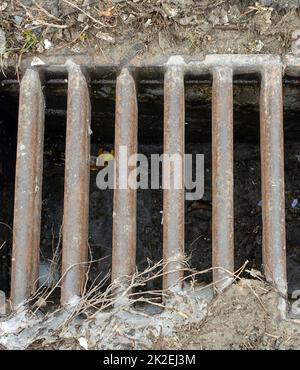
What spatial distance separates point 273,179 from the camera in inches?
101

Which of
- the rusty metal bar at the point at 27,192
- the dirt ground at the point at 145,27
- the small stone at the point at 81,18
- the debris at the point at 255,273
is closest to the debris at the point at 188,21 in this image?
the dirt ground at the point at 145,27

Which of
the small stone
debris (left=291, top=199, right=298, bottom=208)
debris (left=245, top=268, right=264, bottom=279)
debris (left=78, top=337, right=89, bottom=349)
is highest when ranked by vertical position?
the small stone

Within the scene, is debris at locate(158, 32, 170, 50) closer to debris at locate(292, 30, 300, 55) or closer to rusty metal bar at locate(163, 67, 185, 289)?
rusty metal bar at locate(163, 67, 185, 289)

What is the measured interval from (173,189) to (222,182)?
24cm

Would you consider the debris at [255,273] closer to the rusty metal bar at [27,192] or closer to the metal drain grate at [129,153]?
the metal drain grate at [129,153]

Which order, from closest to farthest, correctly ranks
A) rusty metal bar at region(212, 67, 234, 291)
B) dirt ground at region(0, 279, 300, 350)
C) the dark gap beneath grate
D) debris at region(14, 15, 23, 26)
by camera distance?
1. dirt ground at region(0, 279, 300, 350)
2. rusty metal bar at region(212, 67, 234, 291)
3. debris at region(14, 15, 23, 26)
4. the dark gap beneath grate

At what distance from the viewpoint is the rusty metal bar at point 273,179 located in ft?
8.23

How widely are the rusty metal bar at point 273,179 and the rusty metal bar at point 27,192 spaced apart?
111cm

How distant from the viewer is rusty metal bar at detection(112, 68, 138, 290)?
2578 millimetres

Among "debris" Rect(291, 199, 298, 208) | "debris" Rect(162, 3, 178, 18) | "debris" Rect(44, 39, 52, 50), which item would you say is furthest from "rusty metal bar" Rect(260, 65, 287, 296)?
"debris" Rect(291, 199, 298, 208)

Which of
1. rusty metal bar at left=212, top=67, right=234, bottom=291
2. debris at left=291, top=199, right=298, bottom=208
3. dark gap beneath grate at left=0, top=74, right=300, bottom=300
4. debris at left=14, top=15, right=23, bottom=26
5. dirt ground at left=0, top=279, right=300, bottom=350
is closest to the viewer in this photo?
dirt ground at left=0, top=279, right=300, bottom=350

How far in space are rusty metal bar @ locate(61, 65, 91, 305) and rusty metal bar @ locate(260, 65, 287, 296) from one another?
0.87 meters

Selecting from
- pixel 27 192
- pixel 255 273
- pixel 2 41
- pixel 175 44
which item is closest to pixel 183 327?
pixel 255 273

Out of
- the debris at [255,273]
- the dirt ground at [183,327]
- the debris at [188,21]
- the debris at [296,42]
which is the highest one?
the debris at [188,21]
